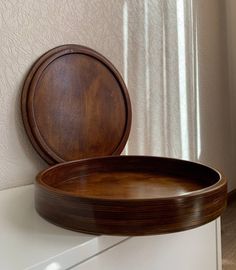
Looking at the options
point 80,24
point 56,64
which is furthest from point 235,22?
point 56,64

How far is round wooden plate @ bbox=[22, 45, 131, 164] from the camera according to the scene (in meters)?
0.86

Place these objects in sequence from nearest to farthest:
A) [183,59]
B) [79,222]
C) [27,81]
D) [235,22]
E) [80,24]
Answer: [79,222] < [27,81] < [80,24] < [183,59] < [235,22]

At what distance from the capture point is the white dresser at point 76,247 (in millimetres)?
467

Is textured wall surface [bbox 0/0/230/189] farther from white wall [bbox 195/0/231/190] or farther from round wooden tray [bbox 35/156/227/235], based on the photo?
round wooden tray [bbox 35/156/227/235]

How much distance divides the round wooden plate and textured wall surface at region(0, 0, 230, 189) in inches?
1.5

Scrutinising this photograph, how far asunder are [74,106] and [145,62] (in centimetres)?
46

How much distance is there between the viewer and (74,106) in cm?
94

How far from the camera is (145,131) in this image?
128 cm

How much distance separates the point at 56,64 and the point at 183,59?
0.83 meters

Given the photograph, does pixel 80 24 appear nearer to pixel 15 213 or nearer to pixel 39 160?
pixel 39 160

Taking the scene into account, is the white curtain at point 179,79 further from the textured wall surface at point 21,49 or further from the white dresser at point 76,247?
the white dresser at point 76,247

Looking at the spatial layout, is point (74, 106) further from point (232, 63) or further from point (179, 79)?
point (232, 63)

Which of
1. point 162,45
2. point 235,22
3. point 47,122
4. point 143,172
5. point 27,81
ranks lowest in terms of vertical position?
point 143,172

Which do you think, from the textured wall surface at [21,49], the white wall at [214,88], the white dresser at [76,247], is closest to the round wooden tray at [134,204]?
the white dresser at [76,247]
